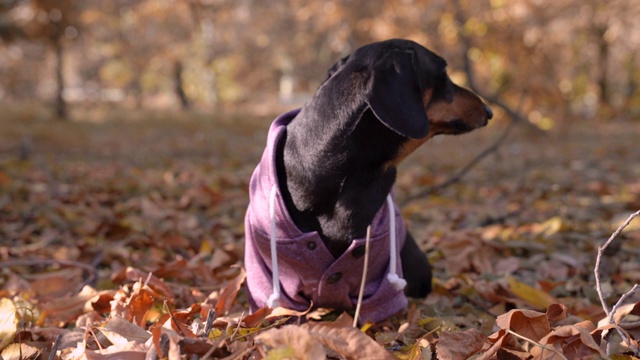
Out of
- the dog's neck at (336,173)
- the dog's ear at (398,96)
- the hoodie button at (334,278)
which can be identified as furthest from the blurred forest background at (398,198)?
the dog's ear at (398,96)

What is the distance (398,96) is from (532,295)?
3.54 ft

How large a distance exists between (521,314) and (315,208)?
0.84 meters

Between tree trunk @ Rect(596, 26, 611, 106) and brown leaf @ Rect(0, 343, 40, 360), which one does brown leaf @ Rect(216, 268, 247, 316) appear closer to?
brown leaf @ Rect(0, 343, 40, 360)

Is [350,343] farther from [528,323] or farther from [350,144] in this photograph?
[350,144]

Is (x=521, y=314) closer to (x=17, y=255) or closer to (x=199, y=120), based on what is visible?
(x=17, y=255)

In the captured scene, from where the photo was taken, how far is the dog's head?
213 centimetres

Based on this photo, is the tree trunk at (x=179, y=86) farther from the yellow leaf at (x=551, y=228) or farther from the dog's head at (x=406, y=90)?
the dog's head at (x=406, y=90)

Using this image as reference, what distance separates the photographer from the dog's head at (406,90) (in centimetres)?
213

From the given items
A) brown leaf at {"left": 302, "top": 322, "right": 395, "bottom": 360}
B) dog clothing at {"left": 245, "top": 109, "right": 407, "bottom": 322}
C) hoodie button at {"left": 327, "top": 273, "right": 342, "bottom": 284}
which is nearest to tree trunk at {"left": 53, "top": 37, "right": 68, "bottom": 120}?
dog clothing at {"left": 245, "top": 109, "right": 407, "bottom": 322}

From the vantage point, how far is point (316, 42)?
2403 cm

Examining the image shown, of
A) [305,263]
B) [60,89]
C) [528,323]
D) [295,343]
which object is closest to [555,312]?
[528,323]

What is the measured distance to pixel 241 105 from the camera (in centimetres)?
2419

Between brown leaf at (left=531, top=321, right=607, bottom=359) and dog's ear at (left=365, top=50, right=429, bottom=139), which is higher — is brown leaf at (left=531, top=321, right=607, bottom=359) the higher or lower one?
the lower one

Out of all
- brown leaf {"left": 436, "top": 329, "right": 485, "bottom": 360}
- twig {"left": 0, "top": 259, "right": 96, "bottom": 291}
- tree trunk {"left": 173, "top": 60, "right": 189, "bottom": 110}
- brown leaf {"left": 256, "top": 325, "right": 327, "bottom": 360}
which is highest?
brown leaf {"left": 256, "top": 325, "right": 327, "bottom": 360}
